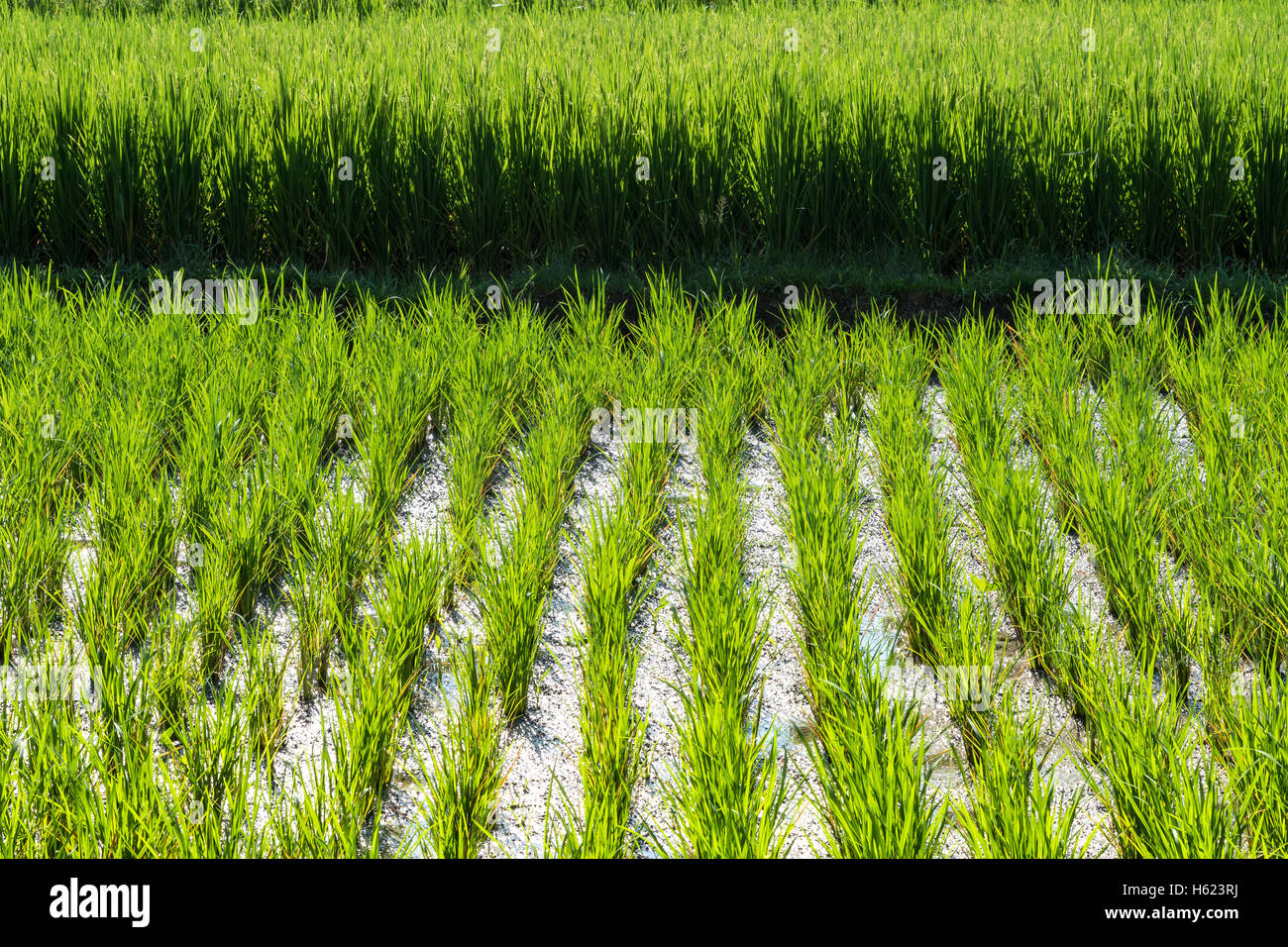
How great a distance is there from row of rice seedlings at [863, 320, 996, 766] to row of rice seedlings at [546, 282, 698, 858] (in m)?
0.57

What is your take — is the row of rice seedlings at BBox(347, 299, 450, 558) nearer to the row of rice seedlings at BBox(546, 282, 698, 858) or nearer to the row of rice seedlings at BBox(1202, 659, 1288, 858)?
the row of rice seedlings at BBox(546, 282, 698, 858)

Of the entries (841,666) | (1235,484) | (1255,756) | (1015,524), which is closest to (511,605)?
(841,666)

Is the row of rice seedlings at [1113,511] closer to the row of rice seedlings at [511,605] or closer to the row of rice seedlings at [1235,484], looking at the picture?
the row of rice seedlings at [1235,484]

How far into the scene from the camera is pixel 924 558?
2.35 meters

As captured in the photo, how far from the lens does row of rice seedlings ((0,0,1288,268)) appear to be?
4430 millimetres

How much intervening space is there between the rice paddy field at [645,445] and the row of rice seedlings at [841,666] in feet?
0.06

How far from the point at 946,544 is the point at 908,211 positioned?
7.96ft

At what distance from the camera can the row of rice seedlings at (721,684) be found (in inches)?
65.0

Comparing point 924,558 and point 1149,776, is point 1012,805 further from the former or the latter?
point 924,558

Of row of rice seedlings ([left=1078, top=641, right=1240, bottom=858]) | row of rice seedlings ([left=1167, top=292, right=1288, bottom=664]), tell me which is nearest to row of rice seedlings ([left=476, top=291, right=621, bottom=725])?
row of rice seedlings ([left=1078, top=641, right=1240, bottom=858])

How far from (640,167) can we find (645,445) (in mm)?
1948

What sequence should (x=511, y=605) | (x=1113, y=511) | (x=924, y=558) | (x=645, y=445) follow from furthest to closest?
(x=645, y=445)
(x=1113, y=511)
(x=924, y=558)
(x=511, y=605)

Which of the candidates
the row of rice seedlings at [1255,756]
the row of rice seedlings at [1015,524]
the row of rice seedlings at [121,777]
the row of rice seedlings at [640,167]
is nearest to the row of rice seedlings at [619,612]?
the row of rice seedlings at [121,777]

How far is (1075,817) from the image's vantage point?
1.85 meters
